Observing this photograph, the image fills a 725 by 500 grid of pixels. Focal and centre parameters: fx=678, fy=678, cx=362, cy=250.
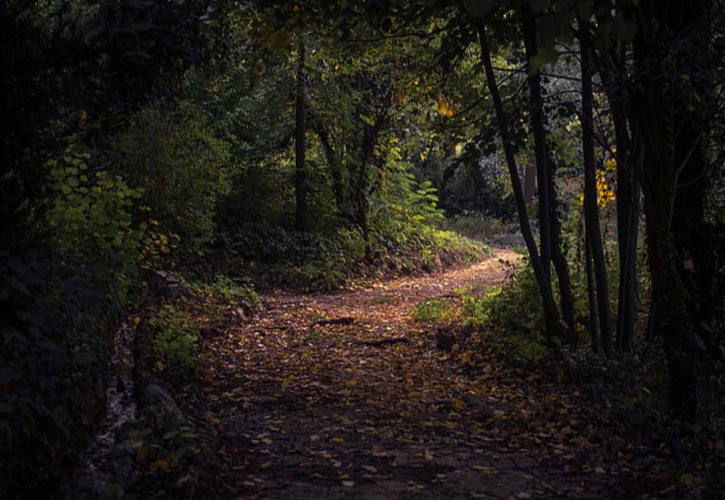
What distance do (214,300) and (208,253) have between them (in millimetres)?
3519

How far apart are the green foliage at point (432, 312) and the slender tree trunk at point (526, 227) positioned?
3.21 meters

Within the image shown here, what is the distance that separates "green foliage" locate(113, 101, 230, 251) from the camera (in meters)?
11.1

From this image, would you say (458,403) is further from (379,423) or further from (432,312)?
(432,312)

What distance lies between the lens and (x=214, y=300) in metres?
10.7

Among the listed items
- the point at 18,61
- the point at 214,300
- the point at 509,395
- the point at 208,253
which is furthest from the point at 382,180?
the point at 18,61

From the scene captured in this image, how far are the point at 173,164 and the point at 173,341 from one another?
5186 millimetres

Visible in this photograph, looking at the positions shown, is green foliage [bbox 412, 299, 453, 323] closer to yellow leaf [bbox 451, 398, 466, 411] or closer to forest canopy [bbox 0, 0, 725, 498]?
forest canopy [bbox 0, 0, 725, 498]

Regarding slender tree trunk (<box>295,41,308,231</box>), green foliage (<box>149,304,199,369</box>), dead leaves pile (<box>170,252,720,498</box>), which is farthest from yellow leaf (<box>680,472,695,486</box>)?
slender tree trunk (<box>295,41,308,231</box>)

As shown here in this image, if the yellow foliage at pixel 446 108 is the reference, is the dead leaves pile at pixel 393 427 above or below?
below

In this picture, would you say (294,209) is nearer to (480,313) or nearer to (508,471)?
(480,313)

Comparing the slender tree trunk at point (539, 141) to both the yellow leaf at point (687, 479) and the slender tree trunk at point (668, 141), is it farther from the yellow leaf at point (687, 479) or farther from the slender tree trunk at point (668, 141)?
the yellow leaf at point (687, 479)

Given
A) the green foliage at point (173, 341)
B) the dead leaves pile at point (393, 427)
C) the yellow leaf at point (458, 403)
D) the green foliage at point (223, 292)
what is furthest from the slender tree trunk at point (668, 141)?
the green foliage at point (223, 292)

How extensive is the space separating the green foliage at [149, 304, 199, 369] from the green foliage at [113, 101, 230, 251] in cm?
333

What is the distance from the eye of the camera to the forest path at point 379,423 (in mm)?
4406
